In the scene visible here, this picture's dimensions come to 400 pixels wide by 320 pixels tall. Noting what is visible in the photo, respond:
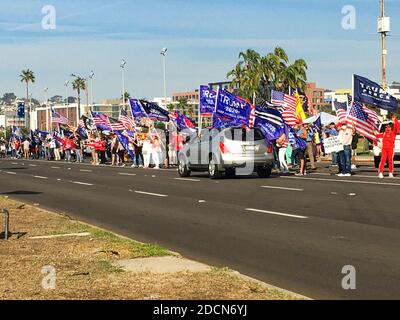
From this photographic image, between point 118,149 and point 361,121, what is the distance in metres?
16.9

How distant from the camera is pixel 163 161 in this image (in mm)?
34562

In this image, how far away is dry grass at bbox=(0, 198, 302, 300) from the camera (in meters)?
6.44

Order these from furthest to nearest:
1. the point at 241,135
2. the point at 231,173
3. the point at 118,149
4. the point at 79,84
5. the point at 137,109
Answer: the point at 79,84, the point at 118,149, the point at 137,109, the point at 231,173, the point at 241,135

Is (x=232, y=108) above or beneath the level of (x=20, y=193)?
above

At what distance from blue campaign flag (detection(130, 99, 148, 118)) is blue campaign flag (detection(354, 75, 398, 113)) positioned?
1401 centimetres

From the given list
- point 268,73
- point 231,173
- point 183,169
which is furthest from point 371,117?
point 268,73

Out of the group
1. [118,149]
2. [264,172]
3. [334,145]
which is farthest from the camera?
[118,149]

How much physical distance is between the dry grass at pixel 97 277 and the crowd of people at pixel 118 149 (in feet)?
74.1

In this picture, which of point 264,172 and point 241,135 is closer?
point 241,135

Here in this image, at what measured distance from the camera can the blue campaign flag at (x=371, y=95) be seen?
25125 millimetres

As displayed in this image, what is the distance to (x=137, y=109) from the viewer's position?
3653 centimetres

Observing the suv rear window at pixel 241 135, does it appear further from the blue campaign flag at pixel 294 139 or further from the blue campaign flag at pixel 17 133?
the blue campaign flag at pixel 17 133

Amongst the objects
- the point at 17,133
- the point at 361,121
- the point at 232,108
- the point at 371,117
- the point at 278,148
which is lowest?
the point at 278,148

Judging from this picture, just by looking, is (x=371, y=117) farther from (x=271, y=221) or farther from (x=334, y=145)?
(x=271, y=221)
